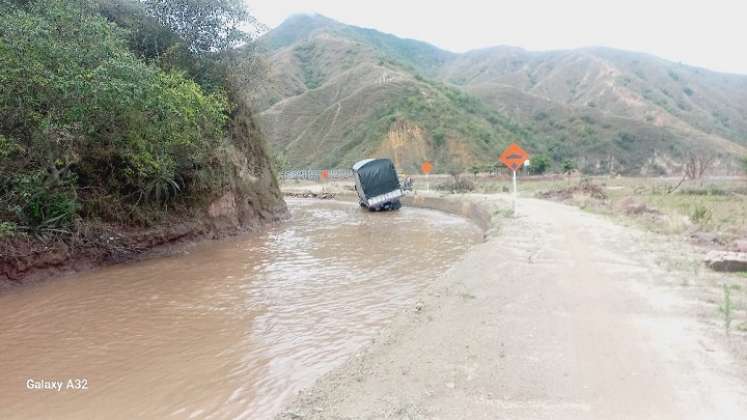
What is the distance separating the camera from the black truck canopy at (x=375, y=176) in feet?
97.4

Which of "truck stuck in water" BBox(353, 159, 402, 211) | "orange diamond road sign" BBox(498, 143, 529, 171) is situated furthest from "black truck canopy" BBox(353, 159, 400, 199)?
"orange diamond road sign" BBox(498, 143, 529, 171)

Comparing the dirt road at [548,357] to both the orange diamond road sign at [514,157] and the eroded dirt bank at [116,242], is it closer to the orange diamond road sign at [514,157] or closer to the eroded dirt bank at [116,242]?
the orange diamond road sign at [514,157]

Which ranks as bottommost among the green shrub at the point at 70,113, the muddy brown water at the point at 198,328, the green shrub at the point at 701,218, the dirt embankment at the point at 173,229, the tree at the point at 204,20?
the muddy brown water at the point at 198,328

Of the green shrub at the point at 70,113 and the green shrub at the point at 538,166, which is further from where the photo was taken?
the green shrub at the point at 538,166

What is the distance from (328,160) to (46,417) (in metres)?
72.4

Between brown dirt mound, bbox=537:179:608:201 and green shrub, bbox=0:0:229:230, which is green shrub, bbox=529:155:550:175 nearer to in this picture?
brown dirt mound, bbox=537:179:608:201

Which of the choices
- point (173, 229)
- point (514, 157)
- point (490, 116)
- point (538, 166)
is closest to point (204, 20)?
point (173, 229)

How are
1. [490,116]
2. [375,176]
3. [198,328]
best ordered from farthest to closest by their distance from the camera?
[490,116], [375,176], [198,328]

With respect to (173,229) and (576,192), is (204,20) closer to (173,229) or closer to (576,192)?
(173,229)

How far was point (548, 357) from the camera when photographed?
5.35m

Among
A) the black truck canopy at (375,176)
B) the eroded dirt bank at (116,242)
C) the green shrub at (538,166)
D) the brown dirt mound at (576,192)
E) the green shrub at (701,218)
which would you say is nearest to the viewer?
the eroded dirt bank at (116,242)

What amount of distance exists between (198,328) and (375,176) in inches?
889

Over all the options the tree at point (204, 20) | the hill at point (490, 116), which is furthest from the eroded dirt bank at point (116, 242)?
the hill at point (490, 116)

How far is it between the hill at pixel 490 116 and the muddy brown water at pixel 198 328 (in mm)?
38997
